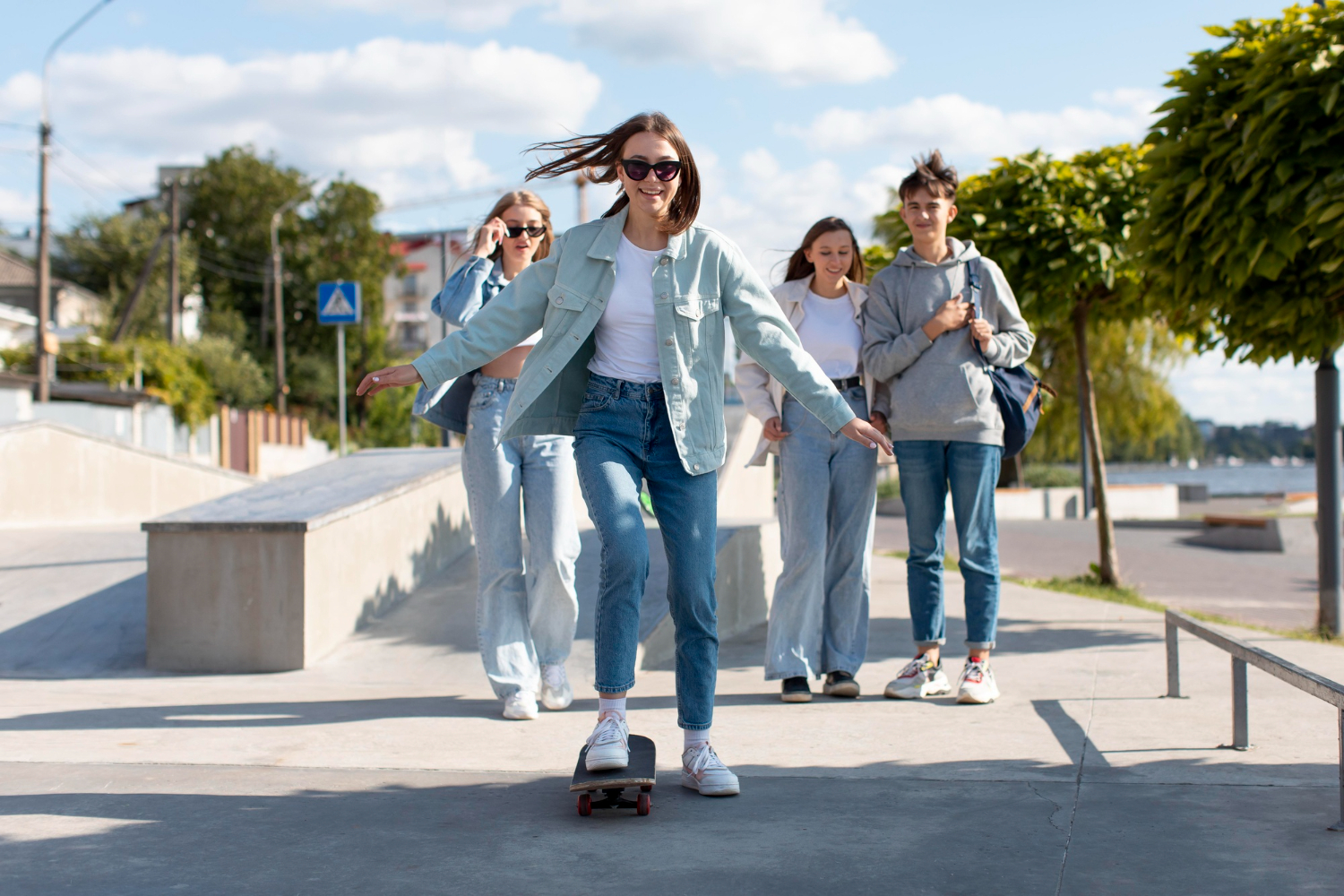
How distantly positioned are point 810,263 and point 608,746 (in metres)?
2.64

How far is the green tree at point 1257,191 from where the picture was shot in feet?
18.6

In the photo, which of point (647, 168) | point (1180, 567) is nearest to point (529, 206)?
point (647, 168)

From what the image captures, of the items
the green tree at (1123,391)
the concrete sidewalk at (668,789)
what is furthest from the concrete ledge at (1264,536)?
the concrete sidewalk at (668,789)

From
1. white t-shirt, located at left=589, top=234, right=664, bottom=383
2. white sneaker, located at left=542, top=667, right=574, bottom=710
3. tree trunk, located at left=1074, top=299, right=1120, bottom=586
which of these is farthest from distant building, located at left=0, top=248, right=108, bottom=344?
white t-shirt, located at left=589, top=234, right=664, bottom=383

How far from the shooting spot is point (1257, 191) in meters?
5.83

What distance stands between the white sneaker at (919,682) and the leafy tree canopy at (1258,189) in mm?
2889

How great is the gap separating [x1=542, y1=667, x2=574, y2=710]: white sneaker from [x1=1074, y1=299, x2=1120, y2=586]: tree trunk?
21.9ft

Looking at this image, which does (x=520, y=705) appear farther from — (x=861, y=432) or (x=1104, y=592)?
(x=1104, y=592)

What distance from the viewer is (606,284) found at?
336 centimetres

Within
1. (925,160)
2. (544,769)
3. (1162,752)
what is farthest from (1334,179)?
(544,769)

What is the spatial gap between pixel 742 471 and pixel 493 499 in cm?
762

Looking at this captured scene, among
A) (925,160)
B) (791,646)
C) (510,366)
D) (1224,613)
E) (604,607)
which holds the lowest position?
(1224,613)

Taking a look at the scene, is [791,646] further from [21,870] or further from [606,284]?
[21,870]

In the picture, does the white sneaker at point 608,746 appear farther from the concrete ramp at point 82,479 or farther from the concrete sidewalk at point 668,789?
the concrete ramp at point 82,479
